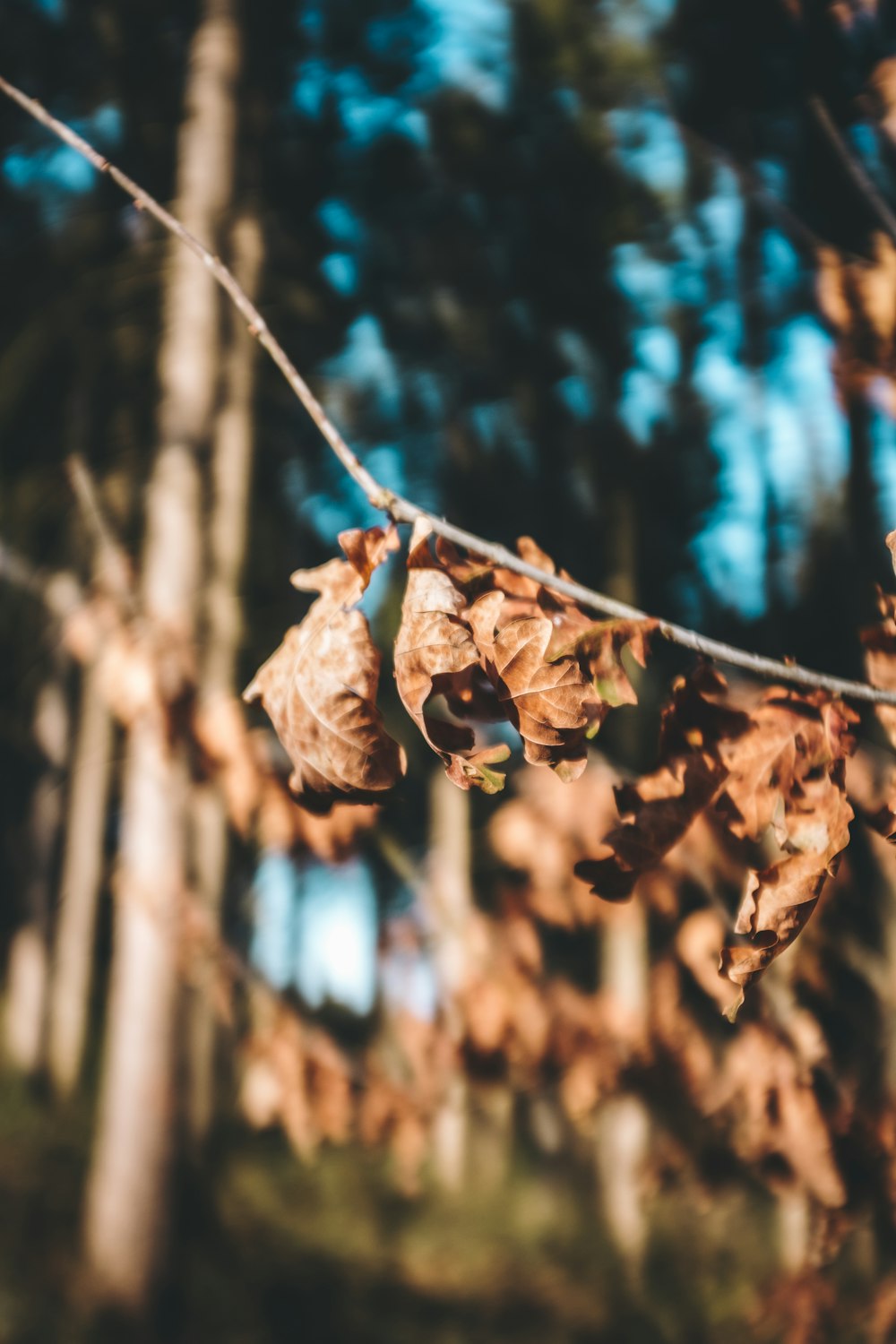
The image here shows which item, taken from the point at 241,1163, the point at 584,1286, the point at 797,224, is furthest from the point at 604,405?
the point at 241,1163

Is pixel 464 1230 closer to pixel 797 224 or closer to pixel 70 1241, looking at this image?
pixel 70 1241

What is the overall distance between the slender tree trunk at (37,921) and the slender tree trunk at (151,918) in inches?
171

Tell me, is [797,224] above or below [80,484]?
above

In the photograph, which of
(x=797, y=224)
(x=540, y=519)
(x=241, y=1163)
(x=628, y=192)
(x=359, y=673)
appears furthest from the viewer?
(x=241, y=1163)

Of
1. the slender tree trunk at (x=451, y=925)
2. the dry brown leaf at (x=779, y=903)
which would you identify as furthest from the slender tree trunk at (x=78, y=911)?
the dry brown leaf at (x=779, y=903)

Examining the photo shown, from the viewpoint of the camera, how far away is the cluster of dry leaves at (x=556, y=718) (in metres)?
0.99

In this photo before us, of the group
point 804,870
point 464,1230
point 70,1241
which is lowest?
point 464,1230

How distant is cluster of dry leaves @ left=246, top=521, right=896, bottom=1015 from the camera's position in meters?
0.99

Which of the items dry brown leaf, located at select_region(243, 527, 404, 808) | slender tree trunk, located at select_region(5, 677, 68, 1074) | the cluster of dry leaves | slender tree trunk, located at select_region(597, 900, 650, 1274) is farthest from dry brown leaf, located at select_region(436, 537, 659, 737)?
slender tree trunk, located at select_region(5, 677, 68, 1074)

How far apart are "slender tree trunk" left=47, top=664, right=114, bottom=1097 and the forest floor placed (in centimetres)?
86

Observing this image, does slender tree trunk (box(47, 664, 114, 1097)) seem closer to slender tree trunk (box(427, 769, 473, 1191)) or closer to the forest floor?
the forest floor

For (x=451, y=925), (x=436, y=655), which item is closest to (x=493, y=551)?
(x=436, y=655)

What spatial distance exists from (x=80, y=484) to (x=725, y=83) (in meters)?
2.12

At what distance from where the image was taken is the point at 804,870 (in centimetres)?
104
